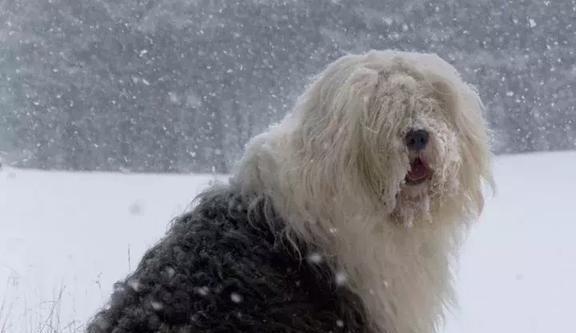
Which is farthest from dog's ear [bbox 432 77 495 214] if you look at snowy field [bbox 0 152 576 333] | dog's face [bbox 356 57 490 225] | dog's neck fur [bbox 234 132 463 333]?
snowy field [bbox 0 152 576 333]

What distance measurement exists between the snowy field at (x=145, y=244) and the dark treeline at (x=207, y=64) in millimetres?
845

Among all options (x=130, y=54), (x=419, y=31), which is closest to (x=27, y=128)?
(x=130, y=54)

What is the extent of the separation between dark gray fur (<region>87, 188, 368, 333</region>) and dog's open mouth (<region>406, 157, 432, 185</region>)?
0.42 metres

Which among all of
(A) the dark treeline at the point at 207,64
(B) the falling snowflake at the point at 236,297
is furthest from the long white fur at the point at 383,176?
(A) the dark treeline at the point at 207,64

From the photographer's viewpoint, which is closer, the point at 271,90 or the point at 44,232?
the point at 44,232

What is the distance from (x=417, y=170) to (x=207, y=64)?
14629mm

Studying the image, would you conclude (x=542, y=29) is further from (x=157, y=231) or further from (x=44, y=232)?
(x=44, y=232)

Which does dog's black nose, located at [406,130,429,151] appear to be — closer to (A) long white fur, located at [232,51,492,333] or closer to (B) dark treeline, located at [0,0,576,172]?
(A) long white fur, located at [232,51,492,333]

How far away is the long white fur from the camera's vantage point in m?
2.65

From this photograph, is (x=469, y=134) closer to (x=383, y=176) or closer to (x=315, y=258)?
(x=383, y=176)

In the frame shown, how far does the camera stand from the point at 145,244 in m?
10.6

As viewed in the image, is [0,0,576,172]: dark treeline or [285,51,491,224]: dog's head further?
[0,0,576,172]: dark treeline

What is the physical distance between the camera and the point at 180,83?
56.1ft

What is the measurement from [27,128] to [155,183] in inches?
118
